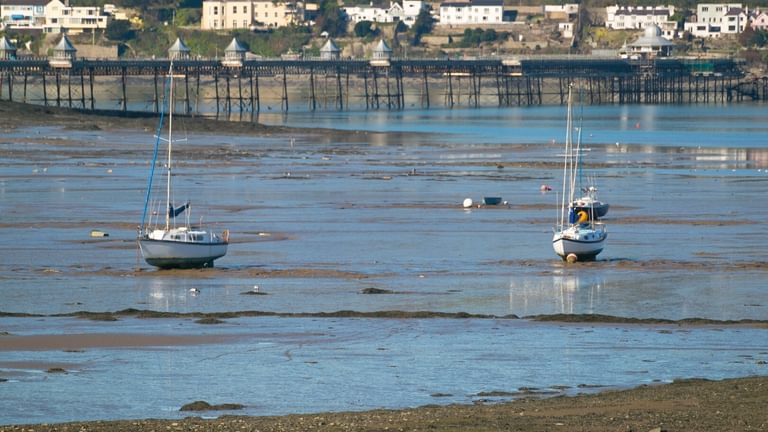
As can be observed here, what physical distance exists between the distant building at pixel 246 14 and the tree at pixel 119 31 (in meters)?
9.10

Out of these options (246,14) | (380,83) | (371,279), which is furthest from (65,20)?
(371,279)

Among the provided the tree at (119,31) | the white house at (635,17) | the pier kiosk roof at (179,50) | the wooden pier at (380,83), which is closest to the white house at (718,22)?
the white house at (635,17)

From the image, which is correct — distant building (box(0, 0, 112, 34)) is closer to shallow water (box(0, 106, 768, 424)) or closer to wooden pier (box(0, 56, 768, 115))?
wooden pier (box(0, 56, 768, 115))

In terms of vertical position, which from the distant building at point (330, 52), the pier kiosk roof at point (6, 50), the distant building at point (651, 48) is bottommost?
the distant building at point (651, 48)

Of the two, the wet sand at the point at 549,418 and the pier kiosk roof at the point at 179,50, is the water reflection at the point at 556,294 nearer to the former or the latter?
the wet sand at the point at 549,418

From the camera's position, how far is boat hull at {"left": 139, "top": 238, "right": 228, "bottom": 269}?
28.6 meters

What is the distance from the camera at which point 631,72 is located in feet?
433

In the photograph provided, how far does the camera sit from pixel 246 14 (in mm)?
194750

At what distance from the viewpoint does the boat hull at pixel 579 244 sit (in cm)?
3028

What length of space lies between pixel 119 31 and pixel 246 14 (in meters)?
19.1

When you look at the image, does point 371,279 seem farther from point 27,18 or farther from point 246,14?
point 27,18

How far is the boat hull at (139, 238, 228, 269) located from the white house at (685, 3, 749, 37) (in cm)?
16414

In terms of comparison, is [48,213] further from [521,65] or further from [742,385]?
[521,65]

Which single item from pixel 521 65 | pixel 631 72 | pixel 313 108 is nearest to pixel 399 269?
pixel 313 108
